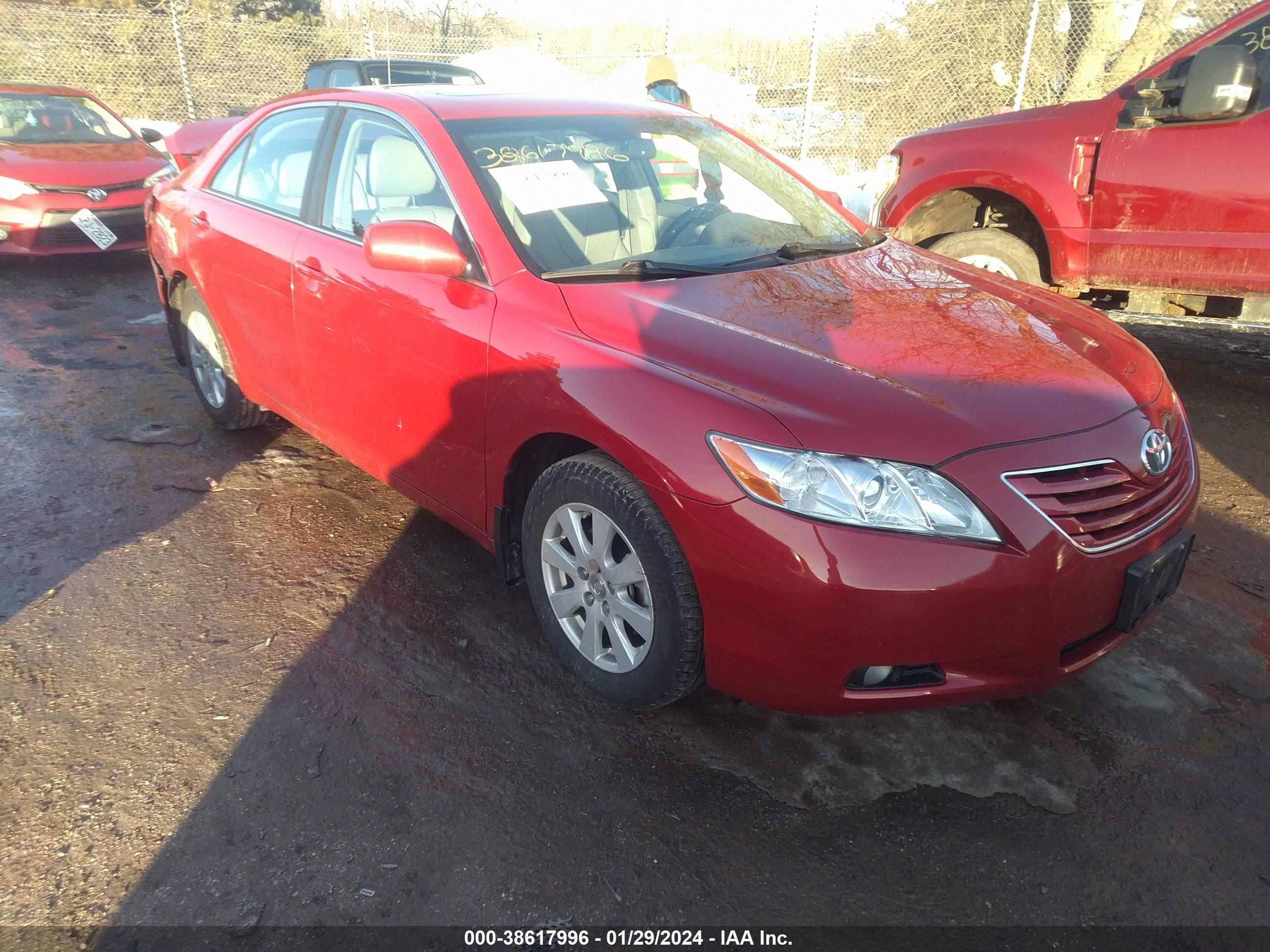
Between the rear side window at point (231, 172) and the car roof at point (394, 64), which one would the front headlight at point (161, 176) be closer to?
the rear side window at point (231, 172)

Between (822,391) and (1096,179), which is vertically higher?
(1096,179)

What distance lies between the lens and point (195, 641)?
2957mm

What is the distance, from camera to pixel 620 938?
1949mm

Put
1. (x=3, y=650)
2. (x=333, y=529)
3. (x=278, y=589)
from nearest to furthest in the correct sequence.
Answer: (x=3, y=650), (x=278, y=589), (x=333, y=529)

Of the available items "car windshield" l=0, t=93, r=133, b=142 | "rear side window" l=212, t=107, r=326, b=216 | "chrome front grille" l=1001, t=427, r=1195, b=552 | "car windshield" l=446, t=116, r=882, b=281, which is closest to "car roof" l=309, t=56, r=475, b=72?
"car windshield" l=0, t=93, r=133, b=142

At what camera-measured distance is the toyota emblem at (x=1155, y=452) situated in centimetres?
231

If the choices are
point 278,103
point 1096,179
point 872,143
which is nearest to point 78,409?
point 278,103

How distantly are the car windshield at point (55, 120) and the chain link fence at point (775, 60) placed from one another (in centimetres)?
512

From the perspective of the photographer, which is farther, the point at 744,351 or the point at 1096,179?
the point at 1096,179

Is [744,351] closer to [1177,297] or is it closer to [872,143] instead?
[1177,297]

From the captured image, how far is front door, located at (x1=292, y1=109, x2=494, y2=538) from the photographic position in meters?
2.81

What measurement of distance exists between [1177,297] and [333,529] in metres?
4.63

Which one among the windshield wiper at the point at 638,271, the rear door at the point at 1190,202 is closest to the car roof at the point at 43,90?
the windshield wiper at the point at 638,271

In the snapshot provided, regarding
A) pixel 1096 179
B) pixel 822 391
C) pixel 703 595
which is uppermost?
pixel 1096 179
